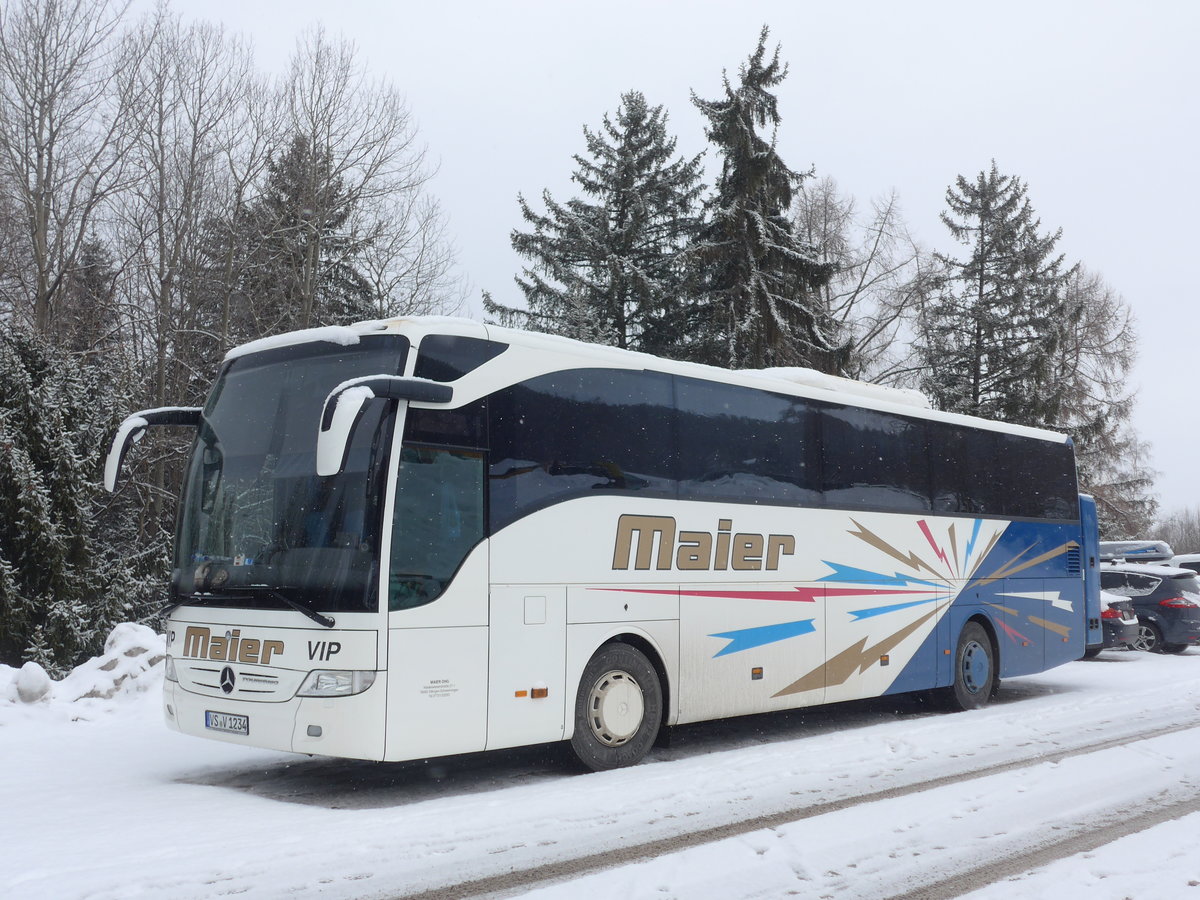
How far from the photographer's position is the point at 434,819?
7.07 m

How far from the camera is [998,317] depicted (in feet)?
130

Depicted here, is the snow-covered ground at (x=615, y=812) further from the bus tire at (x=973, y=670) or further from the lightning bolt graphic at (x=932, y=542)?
the lightning bolt graphic at (x=932, y=542)

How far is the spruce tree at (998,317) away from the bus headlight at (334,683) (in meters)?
33.8

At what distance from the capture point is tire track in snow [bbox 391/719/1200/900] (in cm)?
558

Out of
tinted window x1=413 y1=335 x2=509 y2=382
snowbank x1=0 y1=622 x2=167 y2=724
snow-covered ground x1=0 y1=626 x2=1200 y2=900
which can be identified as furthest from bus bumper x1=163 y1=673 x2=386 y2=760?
snowbank x1=0 y1=622 x2=167 y2=724

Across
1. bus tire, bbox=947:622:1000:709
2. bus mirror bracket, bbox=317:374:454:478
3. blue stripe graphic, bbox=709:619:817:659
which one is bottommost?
bus tire, bbox=947:622:1000:709

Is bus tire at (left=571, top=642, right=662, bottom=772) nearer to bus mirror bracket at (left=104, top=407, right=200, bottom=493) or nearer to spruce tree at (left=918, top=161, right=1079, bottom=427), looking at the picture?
bus mirror bracket at (left=104, top=407, right=200, bottom=493)

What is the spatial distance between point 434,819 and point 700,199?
100 ft

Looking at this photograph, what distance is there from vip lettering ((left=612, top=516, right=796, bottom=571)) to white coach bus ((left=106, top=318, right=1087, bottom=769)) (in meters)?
0.02

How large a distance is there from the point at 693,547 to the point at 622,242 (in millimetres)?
25351

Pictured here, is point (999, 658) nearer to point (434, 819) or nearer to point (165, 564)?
point (434, 819)

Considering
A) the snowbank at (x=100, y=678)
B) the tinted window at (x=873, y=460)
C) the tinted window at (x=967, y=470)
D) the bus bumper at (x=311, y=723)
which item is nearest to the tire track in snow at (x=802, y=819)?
the bus bumper at (x=311, y=723)

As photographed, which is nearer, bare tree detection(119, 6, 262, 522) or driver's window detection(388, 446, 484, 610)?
driver's window detection(388, 446, 484, 610)

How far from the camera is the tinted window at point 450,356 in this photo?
8.02m
